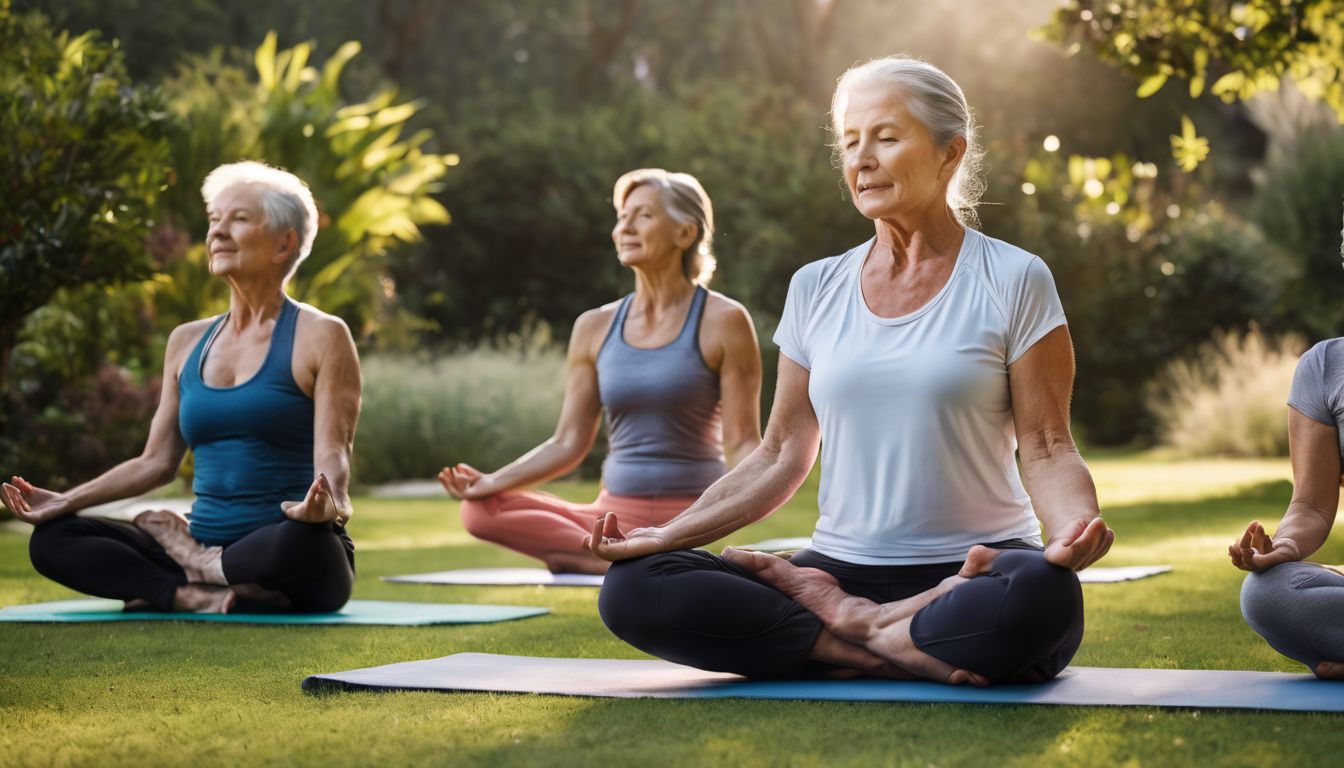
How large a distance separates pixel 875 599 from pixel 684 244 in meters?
2.98

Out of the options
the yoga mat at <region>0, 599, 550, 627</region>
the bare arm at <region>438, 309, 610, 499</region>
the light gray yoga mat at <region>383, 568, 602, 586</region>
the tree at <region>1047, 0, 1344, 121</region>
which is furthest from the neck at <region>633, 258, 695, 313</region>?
the tree at <region>1047, 0, 1344, 121</region>

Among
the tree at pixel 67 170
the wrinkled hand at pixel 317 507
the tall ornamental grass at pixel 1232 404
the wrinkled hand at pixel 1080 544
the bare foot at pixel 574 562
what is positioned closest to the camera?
the wrinkled hand at pixel 1080 544

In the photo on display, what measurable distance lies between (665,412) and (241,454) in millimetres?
1682

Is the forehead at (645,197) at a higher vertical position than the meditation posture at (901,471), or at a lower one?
higher

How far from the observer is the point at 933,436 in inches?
141

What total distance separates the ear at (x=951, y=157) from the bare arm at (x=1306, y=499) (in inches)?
36.2

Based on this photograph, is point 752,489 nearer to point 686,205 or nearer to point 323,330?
point 323,330

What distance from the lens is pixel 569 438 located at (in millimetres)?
6648

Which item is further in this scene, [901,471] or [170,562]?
[170,562]

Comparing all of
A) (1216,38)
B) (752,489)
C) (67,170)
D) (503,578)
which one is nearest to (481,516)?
(503,578)

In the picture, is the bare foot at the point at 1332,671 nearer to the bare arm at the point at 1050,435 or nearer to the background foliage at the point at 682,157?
the bare arm at the point at 1050,435

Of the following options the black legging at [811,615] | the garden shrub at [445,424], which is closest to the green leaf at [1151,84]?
the black legging at [811,615]

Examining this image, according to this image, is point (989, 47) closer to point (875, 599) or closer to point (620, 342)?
point (620, 342)

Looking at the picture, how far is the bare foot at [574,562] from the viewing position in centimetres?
668
